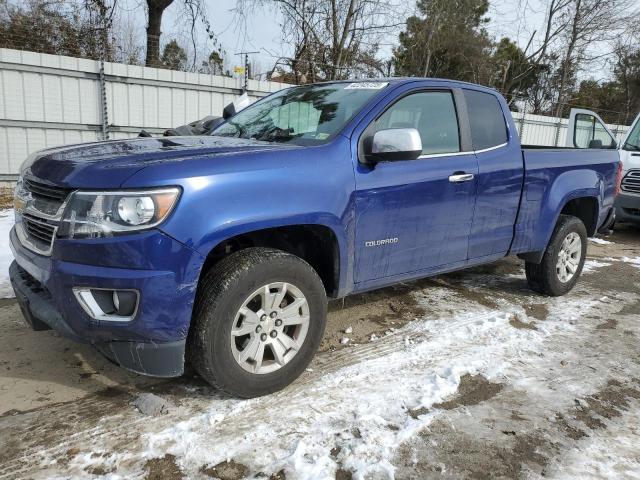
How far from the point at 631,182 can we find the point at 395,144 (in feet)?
24.0

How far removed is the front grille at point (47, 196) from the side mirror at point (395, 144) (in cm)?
169

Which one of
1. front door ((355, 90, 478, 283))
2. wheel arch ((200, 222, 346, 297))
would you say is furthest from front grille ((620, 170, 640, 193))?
wheel arch ((200, 222, 346, 297))

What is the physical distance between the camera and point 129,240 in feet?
7.68

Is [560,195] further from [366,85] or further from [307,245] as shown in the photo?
[307,245]

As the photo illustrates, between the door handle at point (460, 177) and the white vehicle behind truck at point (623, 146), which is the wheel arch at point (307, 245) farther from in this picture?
the white vehicle behind truck at point (623, 146)

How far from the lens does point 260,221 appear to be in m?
2.65

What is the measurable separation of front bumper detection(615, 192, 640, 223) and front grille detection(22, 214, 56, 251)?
8.81 m

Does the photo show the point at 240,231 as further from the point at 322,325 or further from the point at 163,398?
the point at 163,398

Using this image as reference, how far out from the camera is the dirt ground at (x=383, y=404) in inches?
92.0

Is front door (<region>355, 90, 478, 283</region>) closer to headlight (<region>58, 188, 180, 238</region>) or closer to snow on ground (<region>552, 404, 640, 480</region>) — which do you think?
Result: headlight (<region>58, 188, 180, 238</region>)

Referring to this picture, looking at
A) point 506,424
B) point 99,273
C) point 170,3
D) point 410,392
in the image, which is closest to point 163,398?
point 99,273

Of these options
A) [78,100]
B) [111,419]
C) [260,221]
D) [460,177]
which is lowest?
[111,419]

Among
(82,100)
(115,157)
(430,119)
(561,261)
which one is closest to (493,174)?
(430,119)

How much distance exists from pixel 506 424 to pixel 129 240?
7.05 feet
